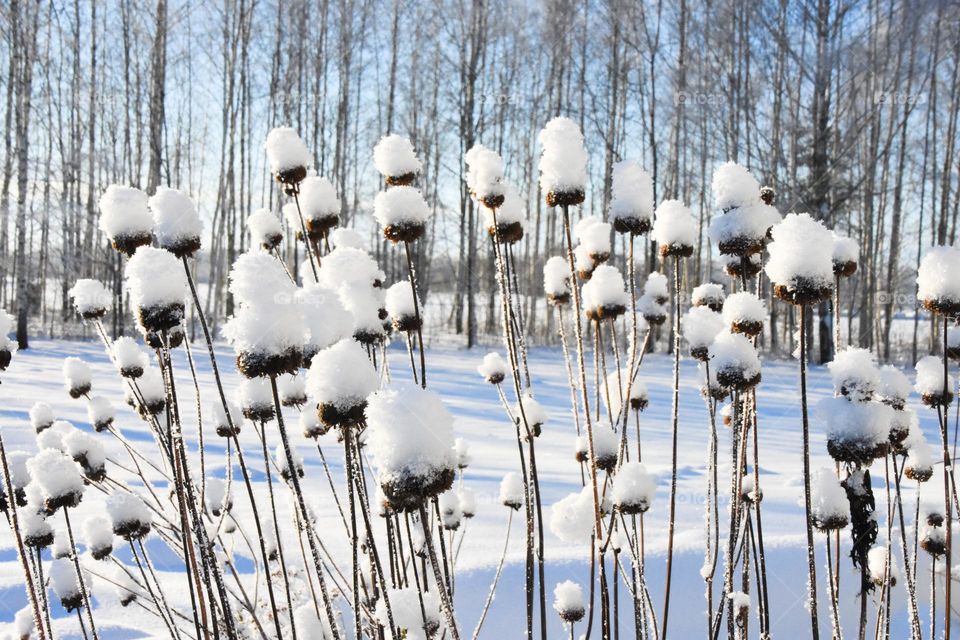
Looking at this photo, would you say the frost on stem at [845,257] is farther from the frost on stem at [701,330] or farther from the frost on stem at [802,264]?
the frost on stem at [802,264]

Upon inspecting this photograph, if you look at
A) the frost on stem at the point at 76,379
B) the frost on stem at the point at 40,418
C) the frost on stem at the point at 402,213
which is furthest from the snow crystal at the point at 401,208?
the frost on stem at the point at 40,418

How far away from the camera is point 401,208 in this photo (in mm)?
1382

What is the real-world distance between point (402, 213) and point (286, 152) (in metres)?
0.40

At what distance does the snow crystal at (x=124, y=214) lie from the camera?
1.31 m

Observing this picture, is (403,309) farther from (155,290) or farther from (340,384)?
(340,384)

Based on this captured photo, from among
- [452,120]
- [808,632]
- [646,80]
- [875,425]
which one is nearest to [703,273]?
[646,80]

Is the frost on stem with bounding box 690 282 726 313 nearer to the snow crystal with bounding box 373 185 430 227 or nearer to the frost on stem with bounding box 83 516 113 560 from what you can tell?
the snow crystal with bounding box 373 185 430 227

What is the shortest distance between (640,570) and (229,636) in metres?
0.90

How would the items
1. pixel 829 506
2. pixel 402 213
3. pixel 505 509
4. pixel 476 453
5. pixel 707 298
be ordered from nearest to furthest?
1. pixel 829 506
2. pixel 402 213
3. pixel 707 298
4. pixel 505 509
5. pixel 476 453

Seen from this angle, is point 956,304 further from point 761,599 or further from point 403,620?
point 403,620

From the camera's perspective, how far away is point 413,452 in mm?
793

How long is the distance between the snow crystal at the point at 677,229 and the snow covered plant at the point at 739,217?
73mm

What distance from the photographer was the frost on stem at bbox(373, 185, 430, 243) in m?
1.37

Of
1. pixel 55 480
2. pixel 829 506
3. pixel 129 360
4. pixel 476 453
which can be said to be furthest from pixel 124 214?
pixel 476 453
